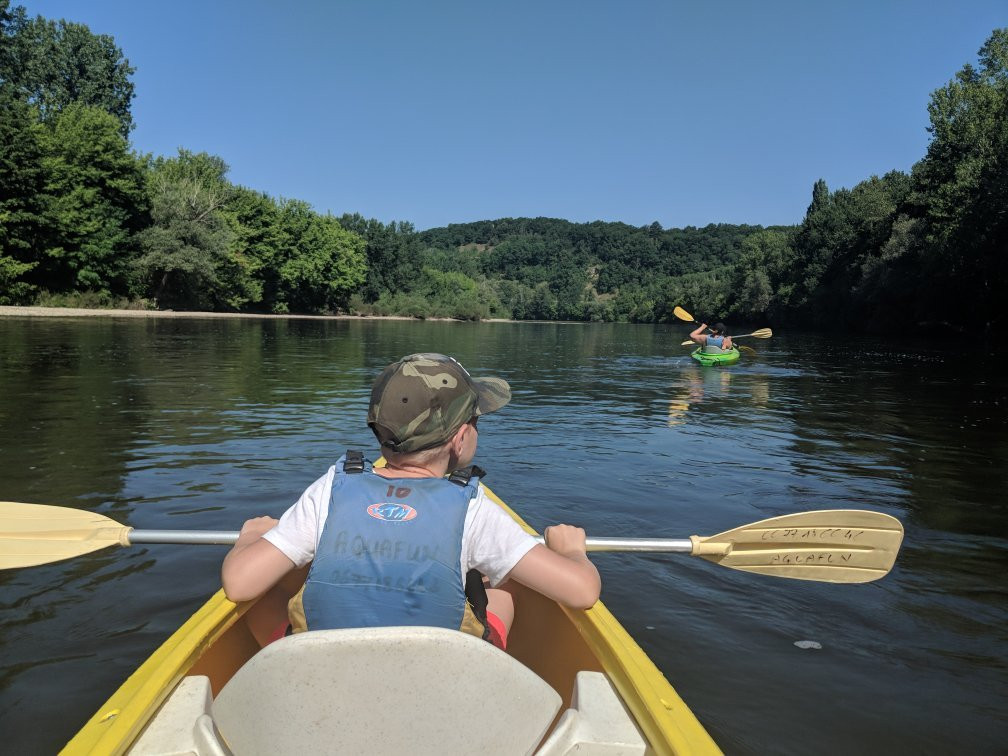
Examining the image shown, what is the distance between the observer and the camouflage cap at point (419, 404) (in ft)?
6.68

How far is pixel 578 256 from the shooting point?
18062 cm

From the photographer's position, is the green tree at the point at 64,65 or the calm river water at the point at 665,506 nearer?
the calm river water at the point at 665,506

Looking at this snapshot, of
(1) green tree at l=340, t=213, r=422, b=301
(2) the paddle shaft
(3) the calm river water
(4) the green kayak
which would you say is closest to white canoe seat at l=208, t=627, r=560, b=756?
(2) the paddle shaft

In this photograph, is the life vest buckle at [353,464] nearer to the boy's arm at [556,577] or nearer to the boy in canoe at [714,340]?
the boy's arm at [556,577]

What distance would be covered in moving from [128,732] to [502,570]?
1023 mm

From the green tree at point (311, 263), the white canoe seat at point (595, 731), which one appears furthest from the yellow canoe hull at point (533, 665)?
the green tree at point (311, 263)

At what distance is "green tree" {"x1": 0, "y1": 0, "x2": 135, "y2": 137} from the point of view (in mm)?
57438

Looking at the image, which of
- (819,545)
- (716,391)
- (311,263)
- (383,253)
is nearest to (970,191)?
(716,391)

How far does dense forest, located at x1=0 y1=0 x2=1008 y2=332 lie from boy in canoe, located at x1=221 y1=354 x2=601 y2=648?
109 feet

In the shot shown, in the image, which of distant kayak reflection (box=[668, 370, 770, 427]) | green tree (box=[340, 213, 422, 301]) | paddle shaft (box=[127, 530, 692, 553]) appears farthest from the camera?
green tree (box=[340, 213, 422, 301])

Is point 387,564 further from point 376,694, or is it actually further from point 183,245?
point 183,245

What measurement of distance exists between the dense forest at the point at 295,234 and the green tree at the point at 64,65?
123mm

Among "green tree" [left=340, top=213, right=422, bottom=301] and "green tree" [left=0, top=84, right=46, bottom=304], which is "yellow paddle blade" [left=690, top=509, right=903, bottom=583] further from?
"green tree" [left=340, top=213, right=422, bottom=301]

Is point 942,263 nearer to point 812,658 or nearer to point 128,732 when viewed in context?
point 812,658
